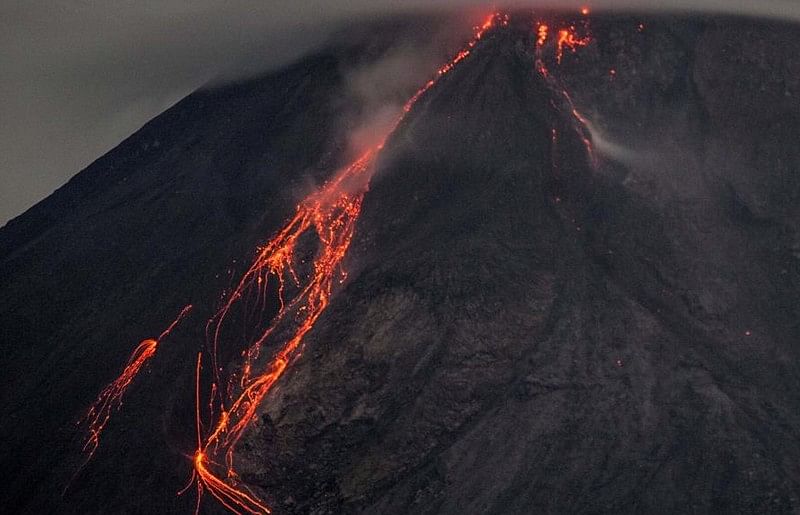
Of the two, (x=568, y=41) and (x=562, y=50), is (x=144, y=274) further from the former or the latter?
(x=568, y=41)

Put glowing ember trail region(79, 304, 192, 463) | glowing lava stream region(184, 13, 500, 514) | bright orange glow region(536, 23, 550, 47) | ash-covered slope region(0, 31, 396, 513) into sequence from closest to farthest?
glowing lava stream region(184, 13, 500, 514) < ash-covered slope region(0, 31, 396, 513) < glowing ember trail region(79, 304, 192, 463) < bright orange glow region(536, 23, 550, 47)

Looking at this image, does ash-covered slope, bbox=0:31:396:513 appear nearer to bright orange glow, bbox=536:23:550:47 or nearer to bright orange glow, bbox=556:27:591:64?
bright orange glow, bbox=536:23:550:47

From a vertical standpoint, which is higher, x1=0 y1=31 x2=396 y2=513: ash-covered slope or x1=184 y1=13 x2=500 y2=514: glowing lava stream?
x1=0 y1=31 x2=396 y2=513: ash-covered slope

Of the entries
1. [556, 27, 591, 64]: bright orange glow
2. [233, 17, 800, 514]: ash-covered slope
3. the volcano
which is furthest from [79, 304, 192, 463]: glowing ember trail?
[556, 27, 591, 64]: bright orange glow

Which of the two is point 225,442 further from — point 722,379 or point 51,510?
point 722,379

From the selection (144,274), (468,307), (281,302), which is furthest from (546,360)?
(144,274)

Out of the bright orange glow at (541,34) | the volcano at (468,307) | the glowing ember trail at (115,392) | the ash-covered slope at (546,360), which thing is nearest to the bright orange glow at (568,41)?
the volcano at (468,307)
